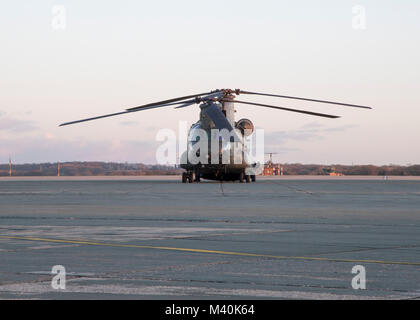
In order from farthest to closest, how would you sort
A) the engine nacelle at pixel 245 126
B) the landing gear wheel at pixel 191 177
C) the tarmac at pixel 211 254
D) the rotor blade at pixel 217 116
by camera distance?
the landing gear wheel at pixel 191 177 → the engine nacelle at pixel 245 126 → the rotor blade at pixel 217 116 → the tarmac at pixel 211 254

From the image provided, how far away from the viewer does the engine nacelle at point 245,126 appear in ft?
178

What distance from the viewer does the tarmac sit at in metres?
8.91

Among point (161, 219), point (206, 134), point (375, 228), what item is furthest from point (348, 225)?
point (206, 134)

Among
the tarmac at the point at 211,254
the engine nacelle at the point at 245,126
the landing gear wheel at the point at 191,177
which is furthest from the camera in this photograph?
the landing gear wheel at the point at 191,177

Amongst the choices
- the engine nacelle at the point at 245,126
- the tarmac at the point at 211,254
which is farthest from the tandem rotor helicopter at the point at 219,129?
the tarmac at the point at 211,254

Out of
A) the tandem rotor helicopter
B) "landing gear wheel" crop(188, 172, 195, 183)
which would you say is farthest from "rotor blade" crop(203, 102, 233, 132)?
"landing gear wheel" crop(188, 172, 195, 183)

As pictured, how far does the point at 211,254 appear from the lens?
12523 mm

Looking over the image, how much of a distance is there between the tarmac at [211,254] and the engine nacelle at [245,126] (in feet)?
102

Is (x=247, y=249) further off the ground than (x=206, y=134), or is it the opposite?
(x=206, y=134)

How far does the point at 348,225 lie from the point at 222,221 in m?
3.37

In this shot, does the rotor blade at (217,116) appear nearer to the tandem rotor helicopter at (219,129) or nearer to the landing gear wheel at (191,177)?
the tandem rotor helicopter at (219,129)

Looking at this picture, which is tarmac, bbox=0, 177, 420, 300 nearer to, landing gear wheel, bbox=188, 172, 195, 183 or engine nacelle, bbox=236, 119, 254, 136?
engine nacelle, bbox=236, 119, 254, 136
